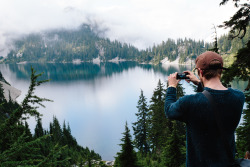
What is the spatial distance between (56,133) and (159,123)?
28.2 metres

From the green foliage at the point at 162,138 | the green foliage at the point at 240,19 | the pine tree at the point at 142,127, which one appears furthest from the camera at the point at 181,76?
the pine tree at the point at 142,127

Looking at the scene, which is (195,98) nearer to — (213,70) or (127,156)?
(213,70)

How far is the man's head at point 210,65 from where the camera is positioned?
1.88m

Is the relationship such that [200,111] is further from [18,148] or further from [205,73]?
[18,148]

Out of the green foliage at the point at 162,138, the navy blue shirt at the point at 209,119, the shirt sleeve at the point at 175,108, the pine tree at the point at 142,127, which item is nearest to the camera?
the navy blue shirt at the point at 209,119

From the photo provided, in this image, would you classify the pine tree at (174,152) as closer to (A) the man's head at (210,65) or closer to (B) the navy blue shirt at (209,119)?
(B) the navy blue shirt at (209,119)

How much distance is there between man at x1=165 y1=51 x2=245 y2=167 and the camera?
173cm

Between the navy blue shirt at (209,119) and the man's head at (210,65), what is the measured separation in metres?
0.22

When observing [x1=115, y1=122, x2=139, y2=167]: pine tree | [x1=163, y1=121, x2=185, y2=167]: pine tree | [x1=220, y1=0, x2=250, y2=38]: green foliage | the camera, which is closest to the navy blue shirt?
the camera

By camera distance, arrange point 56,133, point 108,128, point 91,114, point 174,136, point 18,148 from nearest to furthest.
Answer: point 18,148 < point 174,136 < point 56,133 < point 108,128 < point 91,114

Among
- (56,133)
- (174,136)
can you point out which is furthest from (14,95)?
(174,136)

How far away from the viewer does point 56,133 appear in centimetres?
4125

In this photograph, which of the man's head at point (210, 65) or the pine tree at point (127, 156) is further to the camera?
the pine tree at point (127, 156)

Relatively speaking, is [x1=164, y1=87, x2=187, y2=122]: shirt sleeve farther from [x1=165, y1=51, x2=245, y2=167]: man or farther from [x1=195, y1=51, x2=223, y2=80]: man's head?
[x1=195, y1=51, x2=223, y2=80]: man's head
